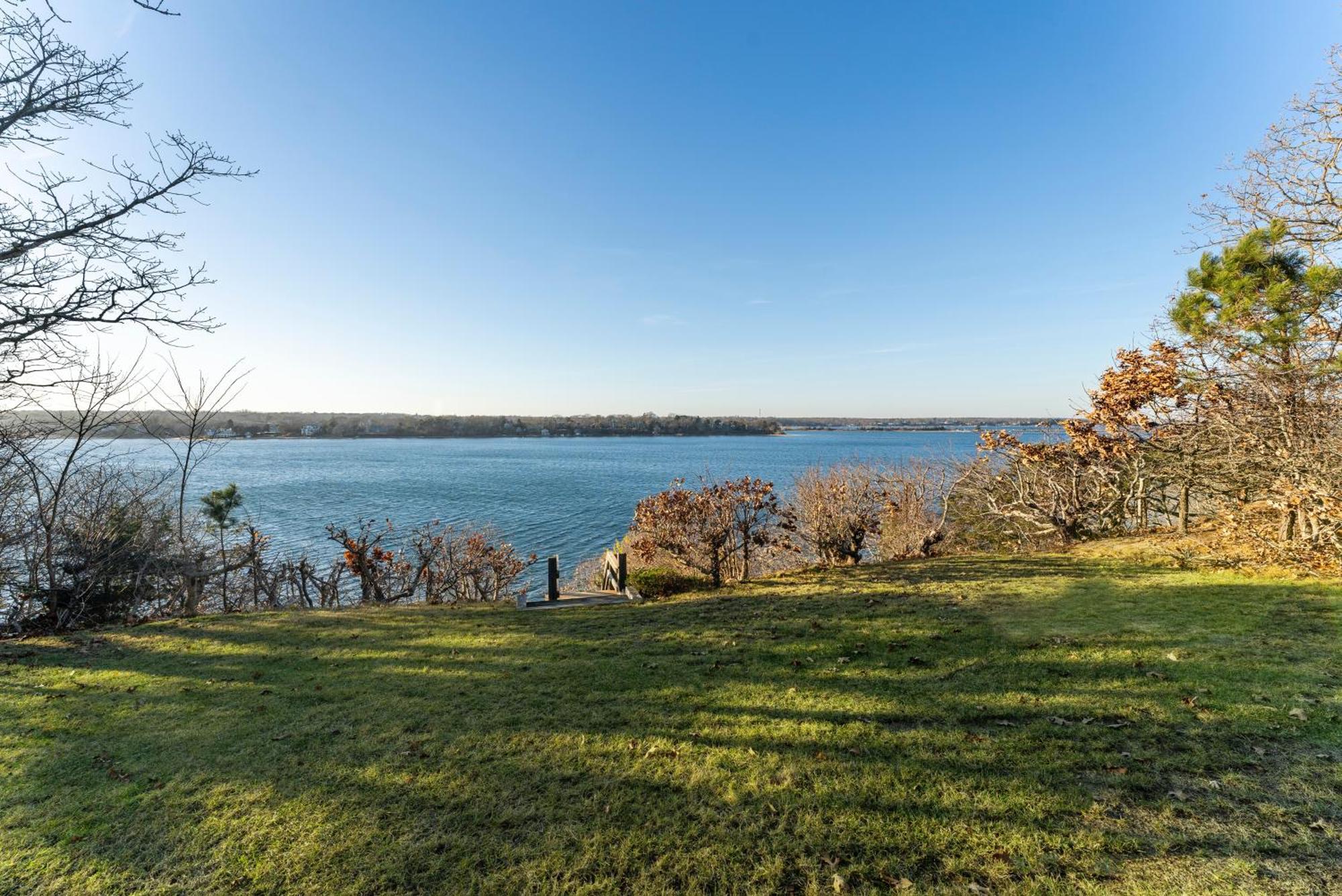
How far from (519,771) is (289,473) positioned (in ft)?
198

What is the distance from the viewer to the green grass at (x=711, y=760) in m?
2.83

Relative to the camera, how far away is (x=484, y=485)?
4522 cm

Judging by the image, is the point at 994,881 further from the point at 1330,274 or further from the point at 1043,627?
the point at 1330,274

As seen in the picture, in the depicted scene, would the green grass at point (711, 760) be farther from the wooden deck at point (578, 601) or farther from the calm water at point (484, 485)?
the calm water at point (484, 485)

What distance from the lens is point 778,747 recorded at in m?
3.98

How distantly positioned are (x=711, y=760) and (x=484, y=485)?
1754 inches

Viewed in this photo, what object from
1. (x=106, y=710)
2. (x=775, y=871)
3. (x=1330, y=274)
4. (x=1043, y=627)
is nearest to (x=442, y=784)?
(x=775, y=871)

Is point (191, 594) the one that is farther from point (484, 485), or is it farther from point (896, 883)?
point (484, 485)

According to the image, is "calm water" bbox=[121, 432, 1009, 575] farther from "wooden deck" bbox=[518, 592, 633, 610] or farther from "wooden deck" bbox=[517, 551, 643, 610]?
"wooden deck" bbox=[518, 592, 633, 610]

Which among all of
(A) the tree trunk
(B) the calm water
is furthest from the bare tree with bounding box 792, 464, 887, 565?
(A) the tree trunk

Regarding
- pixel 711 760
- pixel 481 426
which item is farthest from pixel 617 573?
pixel 481 426

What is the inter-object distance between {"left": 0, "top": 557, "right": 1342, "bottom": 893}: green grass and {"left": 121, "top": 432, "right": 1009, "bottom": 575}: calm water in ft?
32.4

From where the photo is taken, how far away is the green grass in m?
2.83

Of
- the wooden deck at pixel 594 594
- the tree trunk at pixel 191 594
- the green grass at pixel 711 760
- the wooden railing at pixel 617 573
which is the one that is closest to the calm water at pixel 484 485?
the wooden railing at pixel 617 573
